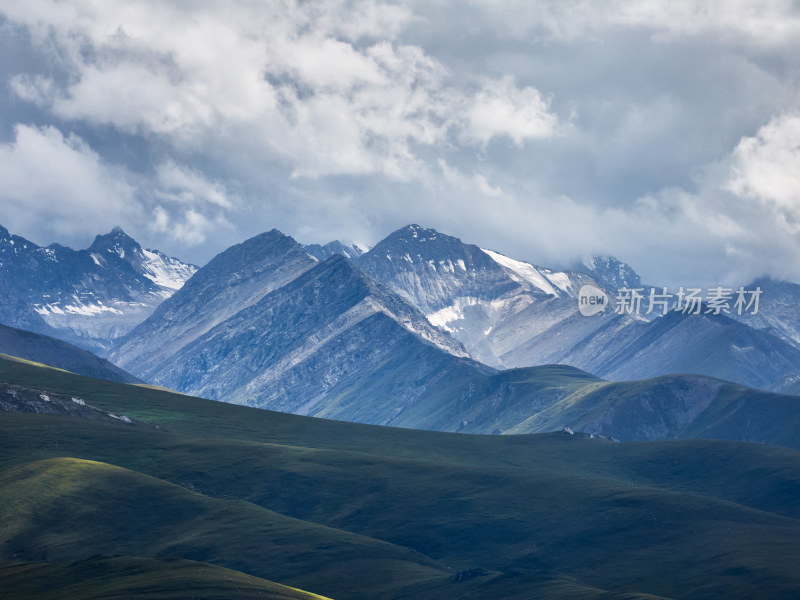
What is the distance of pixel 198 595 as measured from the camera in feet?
645

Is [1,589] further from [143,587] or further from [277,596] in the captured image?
[277,596]

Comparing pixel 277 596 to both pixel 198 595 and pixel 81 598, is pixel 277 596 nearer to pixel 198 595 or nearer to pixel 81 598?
pixel 198 595

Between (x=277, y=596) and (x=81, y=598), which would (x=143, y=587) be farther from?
(x=277, y=596)

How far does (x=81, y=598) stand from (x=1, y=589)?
55.4 feet

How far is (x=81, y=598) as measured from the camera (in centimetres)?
19162

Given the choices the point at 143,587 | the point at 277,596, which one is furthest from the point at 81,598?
the point at 277,596

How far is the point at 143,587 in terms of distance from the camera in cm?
19988

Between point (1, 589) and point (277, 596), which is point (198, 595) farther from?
point (1, 589)

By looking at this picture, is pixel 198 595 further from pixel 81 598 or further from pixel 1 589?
pixel 1 589

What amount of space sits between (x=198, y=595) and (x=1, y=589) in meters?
35.2

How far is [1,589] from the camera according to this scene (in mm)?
197375

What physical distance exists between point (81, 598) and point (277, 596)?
1337 inches

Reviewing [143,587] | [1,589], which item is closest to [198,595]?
[143,587]

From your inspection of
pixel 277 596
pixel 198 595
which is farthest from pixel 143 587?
pixel 277 596
